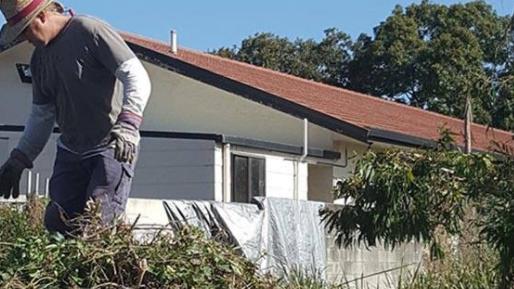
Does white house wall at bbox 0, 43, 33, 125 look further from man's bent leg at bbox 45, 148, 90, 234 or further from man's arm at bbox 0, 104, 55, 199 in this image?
man's bent leg at bbox 45, 148, 90, 234

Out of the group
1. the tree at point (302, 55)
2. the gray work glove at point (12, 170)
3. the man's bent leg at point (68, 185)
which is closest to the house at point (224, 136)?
the gray work glove at point (12, 170)

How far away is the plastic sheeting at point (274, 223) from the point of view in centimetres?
1143

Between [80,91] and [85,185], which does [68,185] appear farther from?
[80,91]

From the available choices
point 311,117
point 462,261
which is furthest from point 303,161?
point 462,261

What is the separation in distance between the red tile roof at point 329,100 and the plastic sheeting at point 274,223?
591 centimetres

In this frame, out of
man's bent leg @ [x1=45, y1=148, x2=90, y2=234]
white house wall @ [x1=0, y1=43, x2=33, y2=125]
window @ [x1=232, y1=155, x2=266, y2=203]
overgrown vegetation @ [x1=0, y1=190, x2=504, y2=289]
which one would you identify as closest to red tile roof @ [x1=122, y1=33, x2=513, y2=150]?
window @ [x1=232, y1=155, x2=266, y2=203]

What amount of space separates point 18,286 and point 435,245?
449cm

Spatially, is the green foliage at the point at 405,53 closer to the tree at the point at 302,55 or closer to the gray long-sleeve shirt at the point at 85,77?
the tree at the point at 302,55

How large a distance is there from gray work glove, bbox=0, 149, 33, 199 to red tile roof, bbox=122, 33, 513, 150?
13004 mm

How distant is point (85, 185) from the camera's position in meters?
5.31

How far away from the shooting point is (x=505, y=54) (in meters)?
7.78

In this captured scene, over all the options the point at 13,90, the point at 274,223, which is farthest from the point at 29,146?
the point at 13,90

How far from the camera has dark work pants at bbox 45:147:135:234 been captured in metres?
5.05

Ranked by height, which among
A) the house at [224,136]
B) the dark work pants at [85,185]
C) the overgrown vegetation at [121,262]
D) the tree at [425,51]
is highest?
the tree at [425,51]
